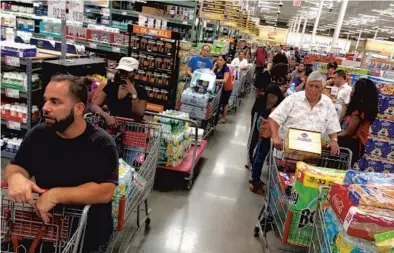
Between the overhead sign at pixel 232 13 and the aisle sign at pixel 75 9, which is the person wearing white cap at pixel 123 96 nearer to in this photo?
the aisle sign at pixel 75 9

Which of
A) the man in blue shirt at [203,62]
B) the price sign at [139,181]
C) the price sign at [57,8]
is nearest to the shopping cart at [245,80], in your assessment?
the man in blue shirt at [203,62]

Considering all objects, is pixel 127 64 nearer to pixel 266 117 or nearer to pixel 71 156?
pixel 71 156

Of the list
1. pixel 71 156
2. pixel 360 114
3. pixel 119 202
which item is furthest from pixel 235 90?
pixel 71 156

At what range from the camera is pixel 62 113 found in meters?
1.88

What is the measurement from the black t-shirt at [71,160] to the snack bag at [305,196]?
139 centimetres

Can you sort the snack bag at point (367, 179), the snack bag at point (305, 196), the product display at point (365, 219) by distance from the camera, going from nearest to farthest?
the product display at point (365, 219), the snack bag at point (367, 179), the snack bag at point (305, 196)

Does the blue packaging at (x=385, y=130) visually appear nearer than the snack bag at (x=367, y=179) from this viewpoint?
No

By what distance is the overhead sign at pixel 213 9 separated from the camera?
11068 millimetres

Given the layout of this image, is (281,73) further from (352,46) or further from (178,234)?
(352,46)

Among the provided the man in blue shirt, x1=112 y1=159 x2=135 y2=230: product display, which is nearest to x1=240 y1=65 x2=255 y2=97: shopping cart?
the man in blue shirt

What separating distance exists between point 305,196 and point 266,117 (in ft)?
7.64

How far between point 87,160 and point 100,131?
20 cm

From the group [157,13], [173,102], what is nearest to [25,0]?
[157,13]

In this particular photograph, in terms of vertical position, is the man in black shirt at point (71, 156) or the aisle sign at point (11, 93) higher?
the man in black shirt at point (71, 156)
